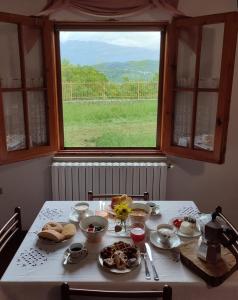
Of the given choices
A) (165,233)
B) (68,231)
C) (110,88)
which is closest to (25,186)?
(110,88)

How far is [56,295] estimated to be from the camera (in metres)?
1.28

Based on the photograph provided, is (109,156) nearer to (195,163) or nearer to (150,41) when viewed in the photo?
(195,163)

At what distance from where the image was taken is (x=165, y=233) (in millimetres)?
1533

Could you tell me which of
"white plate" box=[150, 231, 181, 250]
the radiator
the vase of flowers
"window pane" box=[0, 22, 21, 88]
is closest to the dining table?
"white plate" box=[150, 231, 181, 250]

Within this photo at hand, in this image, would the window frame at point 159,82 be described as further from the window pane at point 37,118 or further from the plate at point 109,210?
the plate at point 109,210

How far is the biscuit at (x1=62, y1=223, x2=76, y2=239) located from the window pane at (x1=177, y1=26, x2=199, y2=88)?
164 cm

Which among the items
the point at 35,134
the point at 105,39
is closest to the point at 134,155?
the point at 35,134

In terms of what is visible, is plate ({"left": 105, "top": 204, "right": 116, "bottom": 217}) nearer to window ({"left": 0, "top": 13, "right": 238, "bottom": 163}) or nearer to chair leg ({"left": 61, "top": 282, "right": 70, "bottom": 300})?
chair leg ({"left": 61, "top": 282, "right": 70, "bottom": 300})

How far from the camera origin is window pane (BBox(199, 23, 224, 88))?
2.39 metres

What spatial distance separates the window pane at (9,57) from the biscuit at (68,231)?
1491 millimetres

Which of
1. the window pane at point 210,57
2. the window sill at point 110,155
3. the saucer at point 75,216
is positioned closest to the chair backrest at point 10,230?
the saucer at point 75,216

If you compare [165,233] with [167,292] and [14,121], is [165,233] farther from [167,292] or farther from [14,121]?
[14,121]

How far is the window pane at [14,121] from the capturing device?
8.49 ft

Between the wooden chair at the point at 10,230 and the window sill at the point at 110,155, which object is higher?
→ the window sill at the point at 110,155
